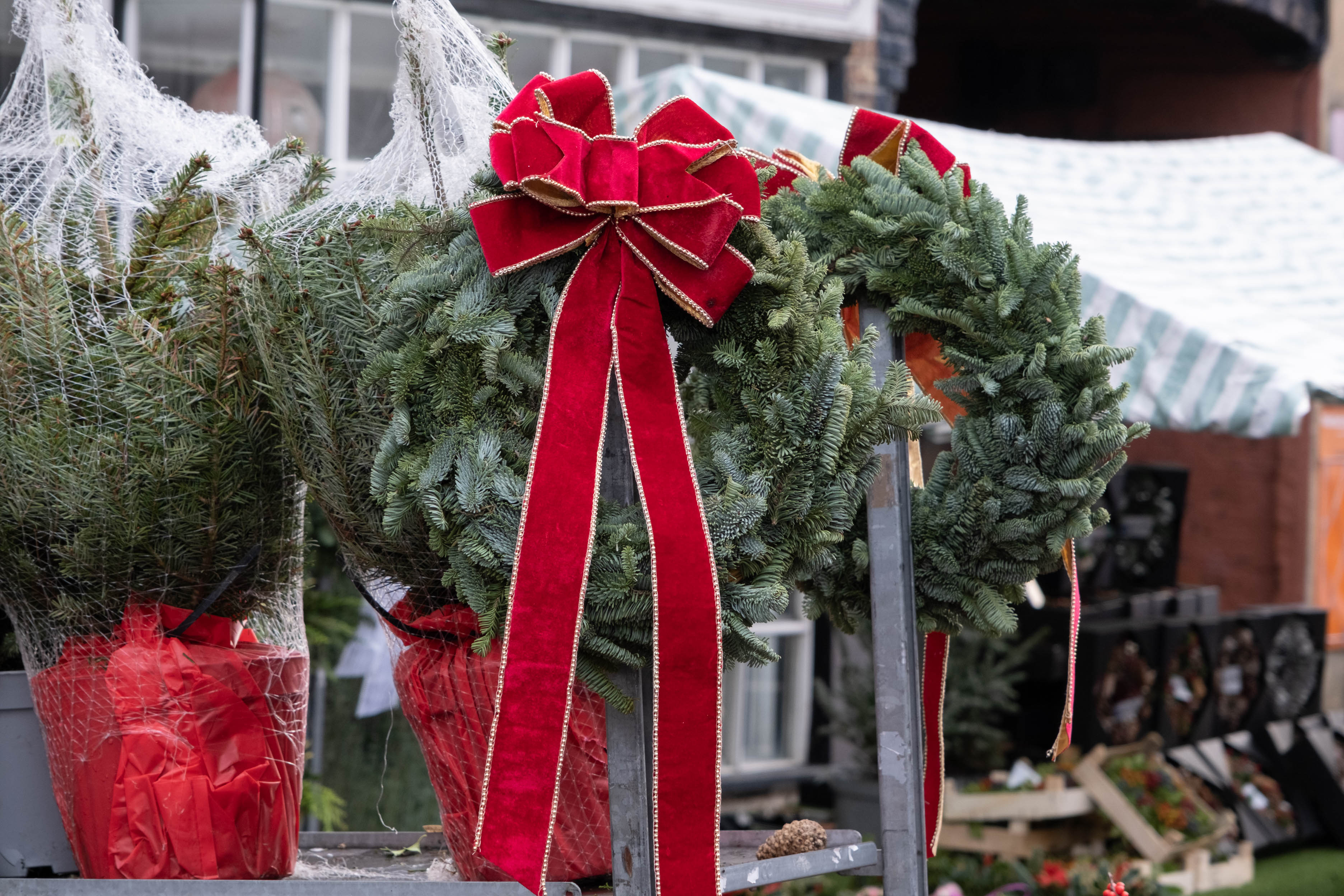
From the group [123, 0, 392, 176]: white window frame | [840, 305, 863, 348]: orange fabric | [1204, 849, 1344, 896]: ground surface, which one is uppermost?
[123, 0, 392, 176]: white window frame

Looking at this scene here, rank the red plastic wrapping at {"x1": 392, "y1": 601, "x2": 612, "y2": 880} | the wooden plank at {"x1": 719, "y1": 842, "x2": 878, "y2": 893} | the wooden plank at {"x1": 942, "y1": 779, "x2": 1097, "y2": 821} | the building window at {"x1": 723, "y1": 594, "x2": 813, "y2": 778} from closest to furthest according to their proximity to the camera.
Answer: the wooden plank at {"x1": 719, "y1": 842, "x2": 878, "y2": 893}, the red plastic wrapping at {"x1": 392, "y1": 601, "x2": 612, "y2": 880}, the wooden plank at {"x1": 942, "y1": 779, "x2": 1097, "y2": 821}, the building window at {"x1": 723, "y1": 594, "x2": 813, "y2": 778}

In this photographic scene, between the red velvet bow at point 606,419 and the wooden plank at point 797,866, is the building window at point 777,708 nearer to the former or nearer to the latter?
the wooden plank at point 797,866

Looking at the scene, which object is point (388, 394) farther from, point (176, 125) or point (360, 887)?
point (176, 125)

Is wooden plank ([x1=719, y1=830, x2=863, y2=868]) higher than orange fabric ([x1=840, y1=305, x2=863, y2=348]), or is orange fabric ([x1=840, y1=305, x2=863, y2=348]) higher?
orange fabric ([x1=840, y1=305, x2=863, y2=348])

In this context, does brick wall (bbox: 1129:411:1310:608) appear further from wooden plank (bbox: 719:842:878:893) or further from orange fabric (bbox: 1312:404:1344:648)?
wooden plank (bbox: 719:842:878:893)

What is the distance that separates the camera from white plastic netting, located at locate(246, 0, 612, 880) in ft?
4.61

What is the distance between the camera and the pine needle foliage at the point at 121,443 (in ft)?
4.91

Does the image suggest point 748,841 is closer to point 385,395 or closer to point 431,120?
point 385,395

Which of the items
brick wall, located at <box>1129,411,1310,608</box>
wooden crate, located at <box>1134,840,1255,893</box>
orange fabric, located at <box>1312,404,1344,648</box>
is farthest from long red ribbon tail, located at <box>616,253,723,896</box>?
orange fabric, located at <box>1312,404,1344,648</box>

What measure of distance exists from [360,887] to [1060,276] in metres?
0.97

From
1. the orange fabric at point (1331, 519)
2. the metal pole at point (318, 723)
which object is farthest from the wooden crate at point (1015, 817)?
the orange fabric at point (1331, 519)

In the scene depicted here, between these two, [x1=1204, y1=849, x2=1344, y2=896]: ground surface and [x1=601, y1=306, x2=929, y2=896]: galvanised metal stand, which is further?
[x1=1204, y1=849, x2=1344, y2=896]: ground surface

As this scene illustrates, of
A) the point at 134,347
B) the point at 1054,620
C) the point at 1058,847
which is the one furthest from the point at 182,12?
the point at 1058,847

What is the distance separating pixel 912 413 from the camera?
4.42 feet
